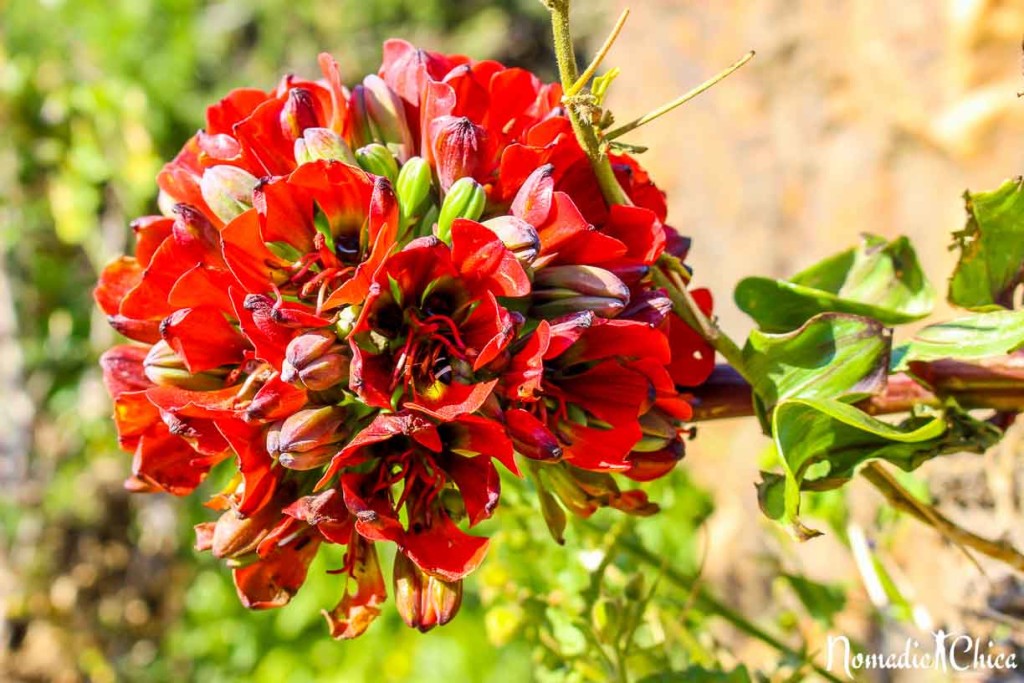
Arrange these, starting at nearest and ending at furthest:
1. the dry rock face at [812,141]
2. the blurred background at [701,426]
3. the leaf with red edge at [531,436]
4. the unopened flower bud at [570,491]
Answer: the leaf with red edge at [531,436] < the unopened flower bud at [570,491] < the blurred background at [701,426] < the dry rock face at [812,141]

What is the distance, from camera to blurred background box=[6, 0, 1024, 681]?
36.9 inches

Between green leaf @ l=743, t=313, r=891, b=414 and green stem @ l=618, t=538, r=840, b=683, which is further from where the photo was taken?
green stem @ l=618, t=538, r=840, b=683

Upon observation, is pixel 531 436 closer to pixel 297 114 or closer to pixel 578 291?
pixel 578 291

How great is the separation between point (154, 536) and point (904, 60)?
2.17 metres

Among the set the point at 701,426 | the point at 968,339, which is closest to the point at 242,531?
the point at 968,339

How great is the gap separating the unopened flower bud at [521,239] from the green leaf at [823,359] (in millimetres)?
183

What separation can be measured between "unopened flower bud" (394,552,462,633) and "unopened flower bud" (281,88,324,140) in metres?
0.30

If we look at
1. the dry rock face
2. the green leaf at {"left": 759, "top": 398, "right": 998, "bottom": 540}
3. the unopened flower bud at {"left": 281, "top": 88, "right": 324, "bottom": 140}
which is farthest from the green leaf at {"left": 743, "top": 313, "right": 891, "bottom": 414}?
the dry rock face

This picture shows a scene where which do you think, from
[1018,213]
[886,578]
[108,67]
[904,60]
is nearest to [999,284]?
[1018,213]

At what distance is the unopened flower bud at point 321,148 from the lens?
60 cm

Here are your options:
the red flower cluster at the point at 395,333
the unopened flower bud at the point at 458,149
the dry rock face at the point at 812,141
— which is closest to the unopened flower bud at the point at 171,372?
the red flower cluster at the point at 395,333

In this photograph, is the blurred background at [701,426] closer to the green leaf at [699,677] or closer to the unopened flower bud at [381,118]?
the green leaf at [699,677]

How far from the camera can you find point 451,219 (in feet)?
1.90

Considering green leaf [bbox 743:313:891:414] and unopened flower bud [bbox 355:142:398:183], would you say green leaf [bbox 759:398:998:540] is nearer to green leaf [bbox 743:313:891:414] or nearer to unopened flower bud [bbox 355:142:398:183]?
green leaf [bbox 743:313:891:414]
